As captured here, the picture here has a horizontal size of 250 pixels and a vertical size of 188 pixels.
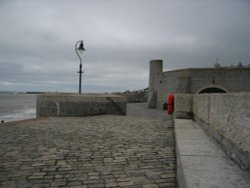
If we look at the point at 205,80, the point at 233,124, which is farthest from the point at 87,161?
the point at 205,80

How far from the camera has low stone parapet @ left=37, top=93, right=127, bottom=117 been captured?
10914 millimetres

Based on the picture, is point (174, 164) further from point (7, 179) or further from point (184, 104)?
point (184, 104)

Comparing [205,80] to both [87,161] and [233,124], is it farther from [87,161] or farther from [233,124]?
[233,124]

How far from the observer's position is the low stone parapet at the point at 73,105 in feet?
35.8

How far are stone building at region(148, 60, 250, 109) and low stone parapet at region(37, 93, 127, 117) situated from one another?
482 inches

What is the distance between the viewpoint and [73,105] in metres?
11.0

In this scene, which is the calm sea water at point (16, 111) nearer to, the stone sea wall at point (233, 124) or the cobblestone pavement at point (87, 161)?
the cobblestone pavement at point (87, 161)

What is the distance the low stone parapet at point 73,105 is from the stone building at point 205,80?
12244 millimetres

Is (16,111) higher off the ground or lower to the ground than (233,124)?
lower

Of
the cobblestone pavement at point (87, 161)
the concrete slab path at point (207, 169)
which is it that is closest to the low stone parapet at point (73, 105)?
the cobblestone pavement at point (87, 161)

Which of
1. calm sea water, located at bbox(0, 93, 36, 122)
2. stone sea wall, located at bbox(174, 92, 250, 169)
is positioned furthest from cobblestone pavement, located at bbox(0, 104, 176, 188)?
calm sea water, located at bbox(0, 93, 36, 122)

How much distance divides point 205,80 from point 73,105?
14.9m

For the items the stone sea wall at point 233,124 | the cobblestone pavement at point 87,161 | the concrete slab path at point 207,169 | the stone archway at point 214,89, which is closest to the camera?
the concrete slab path at point 207,169

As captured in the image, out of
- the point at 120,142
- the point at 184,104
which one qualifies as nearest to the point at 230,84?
the point at 184,104
